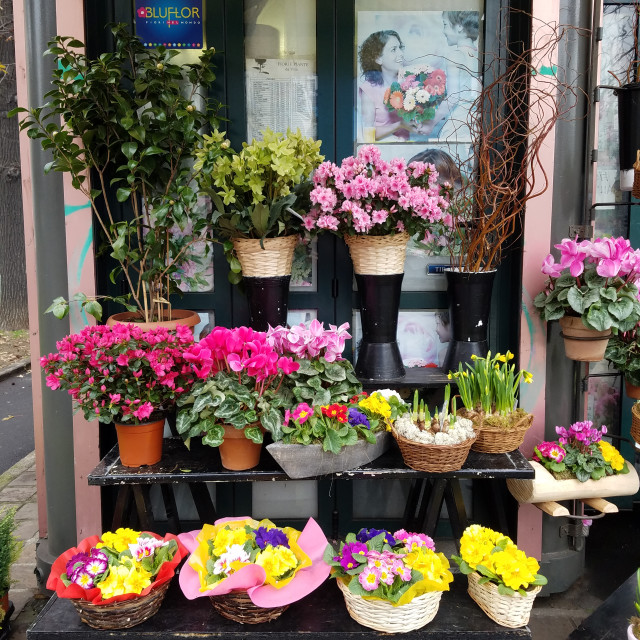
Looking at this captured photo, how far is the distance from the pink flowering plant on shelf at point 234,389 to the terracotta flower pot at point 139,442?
0.14 m

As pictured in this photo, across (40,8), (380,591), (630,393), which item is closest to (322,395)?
(380,591)

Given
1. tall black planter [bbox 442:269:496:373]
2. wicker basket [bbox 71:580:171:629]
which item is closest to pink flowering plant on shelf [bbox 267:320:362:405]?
tall black planter [bbox 442:269:496:373]

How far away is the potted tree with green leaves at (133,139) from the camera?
2818 mm

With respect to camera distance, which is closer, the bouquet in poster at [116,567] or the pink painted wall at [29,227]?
the bouquet in poster at [116,567]

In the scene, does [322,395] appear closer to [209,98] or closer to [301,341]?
[301,341]

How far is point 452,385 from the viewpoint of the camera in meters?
3.21

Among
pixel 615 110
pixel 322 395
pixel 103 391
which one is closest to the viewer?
pixel 103 391

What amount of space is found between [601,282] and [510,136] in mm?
884

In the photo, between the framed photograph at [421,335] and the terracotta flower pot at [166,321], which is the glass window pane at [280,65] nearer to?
the terracotta flower pot at [166,321]

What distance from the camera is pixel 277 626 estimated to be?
2334 mm

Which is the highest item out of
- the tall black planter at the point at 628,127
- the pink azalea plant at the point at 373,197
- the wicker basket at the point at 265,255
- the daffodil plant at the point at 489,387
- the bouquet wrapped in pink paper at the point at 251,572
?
the tall black planter at the point at 628,127

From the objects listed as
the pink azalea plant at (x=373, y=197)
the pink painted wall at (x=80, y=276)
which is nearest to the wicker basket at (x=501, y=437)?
the pink azalea plant at (x=373, y=197)

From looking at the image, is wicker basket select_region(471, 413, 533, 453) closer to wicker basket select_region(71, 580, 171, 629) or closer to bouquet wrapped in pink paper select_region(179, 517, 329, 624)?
bouquet wrapped in pink paper select_region(179, 517, 329, 624)

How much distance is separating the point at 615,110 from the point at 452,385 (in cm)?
190
